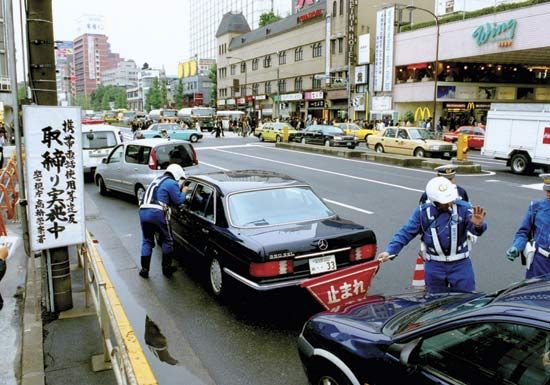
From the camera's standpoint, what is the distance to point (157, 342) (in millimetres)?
5203

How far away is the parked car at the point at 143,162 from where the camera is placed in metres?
12.1

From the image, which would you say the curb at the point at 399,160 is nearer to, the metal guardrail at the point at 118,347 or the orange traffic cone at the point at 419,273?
the orange traffic cone at the point at 419,273


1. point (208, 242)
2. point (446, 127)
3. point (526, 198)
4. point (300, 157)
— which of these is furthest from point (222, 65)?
point (208, 242)

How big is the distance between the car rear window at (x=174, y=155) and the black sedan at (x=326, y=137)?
60.7 feet

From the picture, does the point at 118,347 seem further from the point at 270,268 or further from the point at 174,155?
the point at 174,155

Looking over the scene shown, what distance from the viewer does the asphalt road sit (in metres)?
4.79

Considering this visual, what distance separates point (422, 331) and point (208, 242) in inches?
147

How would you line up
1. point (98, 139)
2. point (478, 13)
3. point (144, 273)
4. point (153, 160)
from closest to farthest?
point (144, 273) → point (153, 160) → point (98, 139) → point (478, 13)

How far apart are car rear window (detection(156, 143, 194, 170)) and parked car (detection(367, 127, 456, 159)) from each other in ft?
46.9

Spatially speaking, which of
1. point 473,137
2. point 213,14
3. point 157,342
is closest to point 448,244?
point 157,342

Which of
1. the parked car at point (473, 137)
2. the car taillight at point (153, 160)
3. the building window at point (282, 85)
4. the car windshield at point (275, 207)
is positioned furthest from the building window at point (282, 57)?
the car windshield at point (275, 207)

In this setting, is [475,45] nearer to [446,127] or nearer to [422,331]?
[446,127]

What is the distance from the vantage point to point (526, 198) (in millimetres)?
13523

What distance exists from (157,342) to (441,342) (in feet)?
10.6
